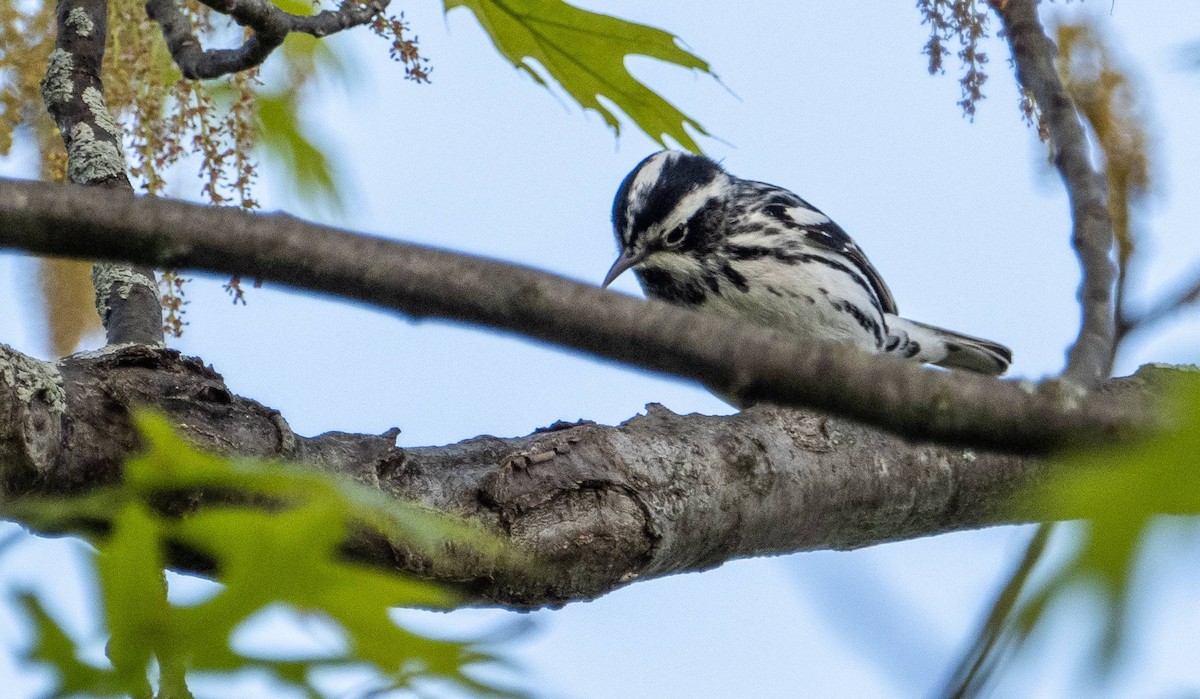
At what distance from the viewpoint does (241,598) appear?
28.0 inches

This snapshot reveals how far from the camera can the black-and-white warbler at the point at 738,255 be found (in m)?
3.94

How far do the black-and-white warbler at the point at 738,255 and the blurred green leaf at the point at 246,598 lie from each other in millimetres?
3150

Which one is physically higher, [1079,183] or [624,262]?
[624,262]

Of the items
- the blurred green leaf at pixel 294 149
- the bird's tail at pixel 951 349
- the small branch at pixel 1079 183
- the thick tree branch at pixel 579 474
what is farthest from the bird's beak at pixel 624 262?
the small branch at pixel 1079 183

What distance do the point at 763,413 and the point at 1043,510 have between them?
1.63 meters

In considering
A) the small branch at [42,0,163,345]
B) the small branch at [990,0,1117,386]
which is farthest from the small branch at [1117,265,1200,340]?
the small branch at [42,0,163,345]

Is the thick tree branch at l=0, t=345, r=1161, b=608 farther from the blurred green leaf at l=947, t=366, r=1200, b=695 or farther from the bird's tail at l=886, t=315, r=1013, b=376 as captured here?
the bird's tail at l=886, t=315, r=1013, b=376

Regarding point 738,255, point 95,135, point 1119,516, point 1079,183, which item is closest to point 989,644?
point 1119,516

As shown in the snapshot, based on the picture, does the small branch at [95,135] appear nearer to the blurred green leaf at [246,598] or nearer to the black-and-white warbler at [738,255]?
the blurred green leaf at [246,598]

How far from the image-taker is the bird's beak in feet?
13.2

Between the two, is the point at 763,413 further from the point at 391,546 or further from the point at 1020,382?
the point at 1020,382

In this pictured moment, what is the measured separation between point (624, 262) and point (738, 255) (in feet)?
1.10

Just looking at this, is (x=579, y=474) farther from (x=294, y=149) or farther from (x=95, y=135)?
(x=294, y=149)

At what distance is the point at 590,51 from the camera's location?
266cm
